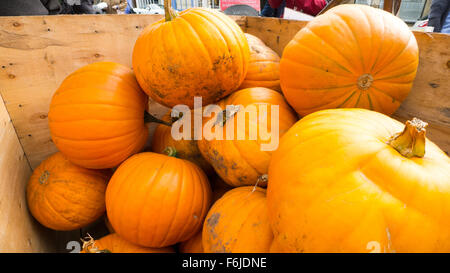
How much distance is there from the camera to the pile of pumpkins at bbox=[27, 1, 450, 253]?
22.2 inches

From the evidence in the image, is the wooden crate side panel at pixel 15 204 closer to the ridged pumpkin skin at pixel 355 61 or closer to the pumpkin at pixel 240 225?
the pumpkin at pixel 240 225

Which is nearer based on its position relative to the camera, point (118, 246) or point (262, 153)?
point (262, 153)

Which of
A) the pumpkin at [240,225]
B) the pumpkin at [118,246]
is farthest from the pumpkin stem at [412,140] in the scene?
the pumpkin at [118,246]

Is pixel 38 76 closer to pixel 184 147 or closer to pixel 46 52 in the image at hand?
pixel 46 52

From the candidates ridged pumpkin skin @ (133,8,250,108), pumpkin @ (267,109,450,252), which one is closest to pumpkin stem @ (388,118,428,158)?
pumpkin @ (267,109,450,252)

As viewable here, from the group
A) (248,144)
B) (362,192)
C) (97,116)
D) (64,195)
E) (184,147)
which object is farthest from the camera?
(184,147)

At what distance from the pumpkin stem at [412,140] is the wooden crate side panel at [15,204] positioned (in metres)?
1.25

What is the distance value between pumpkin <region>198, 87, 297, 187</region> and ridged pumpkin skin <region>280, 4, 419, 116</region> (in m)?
0.13

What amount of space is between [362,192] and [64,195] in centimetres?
122

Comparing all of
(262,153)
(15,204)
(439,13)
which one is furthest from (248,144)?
(439,13)

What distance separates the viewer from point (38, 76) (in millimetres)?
1334

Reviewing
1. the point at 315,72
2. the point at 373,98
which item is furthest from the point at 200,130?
the point at 373,98

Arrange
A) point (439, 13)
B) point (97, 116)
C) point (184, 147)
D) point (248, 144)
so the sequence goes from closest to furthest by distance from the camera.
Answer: point (248, 144)
point (97, 116)
point (184, 147)
point (439, 13)

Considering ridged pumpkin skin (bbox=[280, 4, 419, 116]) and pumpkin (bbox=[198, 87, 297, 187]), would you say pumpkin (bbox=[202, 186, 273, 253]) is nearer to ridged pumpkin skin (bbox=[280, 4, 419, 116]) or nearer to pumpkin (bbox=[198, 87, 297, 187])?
pumpkin (bbox=[198, 87, 297, 187])
